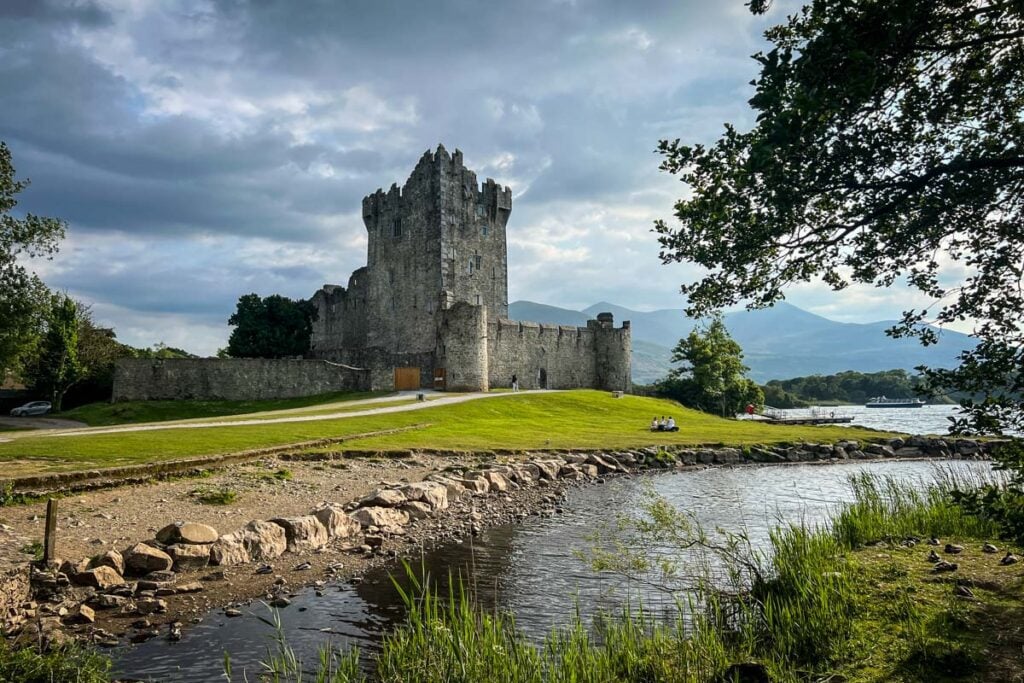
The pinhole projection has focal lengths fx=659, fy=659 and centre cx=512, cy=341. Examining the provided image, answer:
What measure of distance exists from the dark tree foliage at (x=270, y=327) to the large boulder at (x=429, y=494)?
55728 mm

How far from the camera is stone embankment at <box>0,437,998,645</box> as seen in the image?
347 inches

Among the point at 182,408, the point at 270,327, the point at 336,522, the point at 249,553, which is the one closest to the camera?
the point at 249,553

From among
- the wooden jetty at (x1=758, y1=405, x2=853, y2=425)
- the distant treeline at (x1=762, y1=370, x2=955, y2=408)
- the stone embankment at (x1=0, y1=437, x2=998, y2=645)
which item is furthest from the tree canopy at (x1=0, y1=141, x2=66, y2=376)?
the distant treeline at (x1=762, y1=370, x2=955, y2=408)

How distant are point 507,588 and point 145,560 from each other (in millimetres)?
5794

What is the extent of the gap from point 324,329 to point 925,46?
70407 millimetres

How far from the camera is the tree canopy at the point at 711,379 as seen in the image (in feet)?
213

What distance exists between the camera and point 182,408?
43344 mm

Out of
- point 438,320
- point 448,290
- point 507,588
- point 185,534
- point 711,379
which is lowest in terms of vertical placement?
point 507,588

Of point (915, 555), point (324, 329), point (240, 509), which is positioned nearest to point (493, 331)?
point (324, 329)

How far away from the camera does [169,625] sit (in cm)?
885

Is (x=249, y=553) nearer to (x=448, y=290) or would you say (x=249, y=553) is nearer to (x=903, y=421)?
(x=448, y=290)

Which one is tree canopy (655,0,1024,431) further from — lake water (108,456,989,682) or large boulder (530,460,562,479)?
large boulder (530,460,562,479)

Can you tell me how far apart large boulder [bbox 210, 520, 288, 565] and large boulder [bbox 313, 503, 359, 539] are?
3.34ft

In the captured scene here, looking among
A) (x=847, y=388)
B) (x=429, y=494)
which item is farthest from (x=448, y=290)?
(x=847, y=388)
